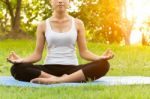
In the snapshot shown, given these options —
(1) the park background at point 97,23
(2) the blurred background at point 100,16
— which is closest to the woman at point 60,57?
(1) the park background at point 97,23

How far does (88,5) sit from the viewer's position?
91.9ft

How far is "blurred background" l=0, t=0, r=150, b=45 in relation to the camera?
92.4 feet

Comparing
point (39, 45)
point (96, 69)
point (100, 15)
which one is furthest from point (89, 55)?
point (100, 15)

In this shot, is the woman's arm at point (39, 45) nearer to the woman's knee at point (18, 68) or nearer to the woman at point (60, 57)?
the woman at point (60, 57)

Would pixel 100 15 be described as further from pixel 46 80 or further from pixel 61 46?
pixel 46 80

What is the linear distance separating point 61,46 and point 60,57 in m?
0.14

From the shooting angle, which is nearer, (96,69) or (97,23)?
(96,69)

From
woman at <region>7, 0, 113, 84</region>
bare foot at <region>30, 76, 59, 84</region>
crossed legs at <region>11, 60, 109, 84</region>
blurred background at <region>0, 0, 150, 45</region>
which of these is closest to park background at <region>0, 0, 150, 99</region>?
blurred background at <region>0, 0, 150, 45</region>

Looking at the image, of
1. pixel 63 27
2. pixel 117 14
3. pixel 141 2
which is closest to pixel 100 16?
pixel 117 14

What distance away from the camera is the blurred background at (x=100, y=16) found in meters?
28.2

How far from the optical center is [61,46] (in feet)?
21.0

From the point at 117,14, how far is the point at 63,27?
921 inches

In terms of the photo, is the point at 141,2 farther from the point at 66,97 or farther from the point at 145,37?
the point at 66,97

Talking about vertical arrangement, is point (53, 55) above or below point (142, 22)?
above
